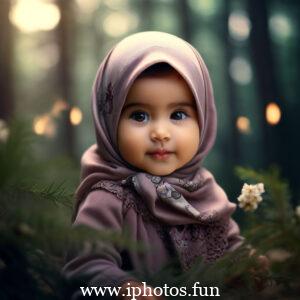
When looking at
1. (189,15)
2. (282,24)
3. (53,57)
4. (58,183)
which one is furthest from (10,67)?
(58,183)

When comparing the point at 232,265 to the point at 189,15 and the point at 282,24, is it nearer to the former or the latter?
the point at 282,24

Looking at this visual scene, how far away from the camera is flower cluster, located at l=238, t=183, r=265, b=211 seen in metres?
1.29

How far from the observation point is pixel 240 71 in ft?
17.5

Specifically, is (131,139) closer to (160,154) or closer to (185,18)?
(160,154)

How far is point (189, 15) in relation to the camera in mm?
5488

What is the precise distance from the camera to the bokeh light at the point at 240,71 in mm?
5246

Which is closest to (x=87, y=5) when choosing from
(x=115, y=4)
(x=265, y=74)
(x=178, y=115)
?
(x=115, y=4)

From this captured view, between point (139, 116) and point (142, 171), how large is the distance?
140 millimetres

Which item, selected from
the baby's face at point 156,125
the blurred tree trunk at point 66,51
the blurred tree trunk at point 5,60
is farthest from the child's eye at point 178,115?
the blurred tree trunk at point 66,51

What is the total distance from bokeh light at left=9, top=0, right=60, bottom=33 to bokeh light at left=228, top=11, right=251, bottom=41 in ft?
5.50

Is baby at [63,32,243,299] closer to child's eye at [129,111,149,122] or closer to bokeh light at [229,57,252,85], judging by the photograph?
child's eye at [129,111,149,122]

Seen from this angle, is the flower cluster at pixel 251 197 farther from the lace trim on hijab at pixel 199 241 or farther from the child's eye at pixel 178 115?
the child's eye at pixel 178 115

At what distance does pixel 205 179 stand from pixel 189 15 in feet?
13.9

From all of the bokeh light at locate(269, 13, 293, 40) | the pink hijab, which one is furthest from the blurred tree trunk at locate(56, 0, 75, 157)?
the pink hijab
